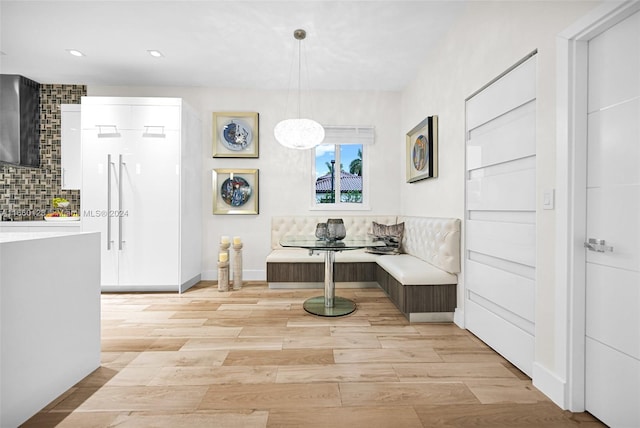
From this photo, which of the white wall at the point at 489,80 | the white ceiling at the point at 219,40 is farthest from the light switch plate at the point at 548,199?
the white ceiling at the point at 219,40

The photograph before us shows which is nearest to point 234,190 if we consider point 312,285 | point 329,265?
point 312,285

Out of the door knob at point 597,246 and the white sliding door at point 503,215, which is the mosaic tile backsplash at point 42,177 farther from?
the door knob at point 597,246

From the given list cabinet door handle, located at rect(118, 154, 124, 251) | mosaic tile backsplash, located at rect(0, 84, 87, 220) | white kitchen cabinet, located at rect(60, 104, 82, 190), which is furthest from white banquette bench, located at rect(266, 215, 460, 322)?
mosaic tile backsplash, located at rect(0, 84, 87, 220)

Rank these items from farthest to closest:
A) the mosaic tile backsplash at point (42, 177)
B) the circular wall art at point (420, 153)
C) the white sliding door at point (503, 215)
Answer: the mosaic tile backsplash at point (42, 177)
the circular wall art at point (420, 153)
the white sliding door at point (503, 215)

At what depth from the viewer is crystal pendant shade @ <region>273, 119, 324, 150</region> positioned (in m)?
3.14

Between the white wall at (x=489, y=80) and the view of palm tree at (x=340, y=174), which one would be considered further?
the view of palm tree at (x=340, y=174)

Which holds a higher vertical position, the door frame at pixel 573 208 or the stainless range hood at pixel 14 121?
the stainless range hood at pixel 14 121

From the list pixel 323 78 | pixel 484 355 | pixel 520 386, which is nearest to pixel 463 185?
pixel 484 355

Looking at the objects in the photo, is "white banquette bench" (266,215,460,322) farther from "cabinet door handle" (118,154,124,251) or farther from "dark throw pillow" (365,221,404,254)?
"cabinet door handle" (118,154,124,251)

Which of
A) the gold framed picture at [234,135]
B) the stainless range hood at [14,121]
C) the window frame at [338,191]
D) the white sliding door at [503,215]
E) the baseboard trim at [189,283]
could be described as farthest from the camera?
the window frame at [338,191]

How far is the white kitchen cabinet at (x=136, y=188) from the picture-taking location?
11.5 feet

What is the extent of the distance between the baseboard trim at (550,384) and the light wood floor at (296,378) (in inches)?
1.6

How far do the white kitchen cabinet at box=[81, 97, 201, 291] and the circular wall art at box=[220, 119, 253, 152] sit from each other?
2.15 ft

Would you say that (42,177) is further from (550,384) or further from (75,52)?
(550,384)
